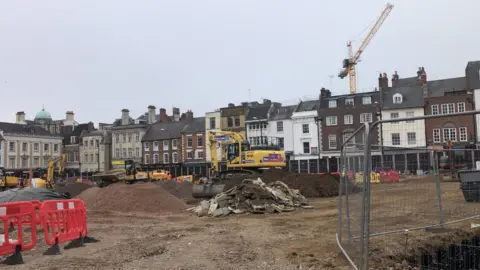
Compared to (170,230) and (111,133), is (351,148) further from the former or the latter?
(111,133)

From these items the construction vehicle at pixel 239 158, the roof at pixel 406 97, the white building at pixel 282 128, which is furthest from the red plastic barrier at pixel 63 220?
the white building at pixel 282 128

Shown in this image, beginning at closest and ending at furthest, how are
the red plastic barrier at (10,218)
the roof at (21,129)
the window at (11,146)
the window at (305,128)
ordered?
the red plastic barrier at (10,218)
the window at (305,128)
the window at (11,146)
the roof at (21,129)

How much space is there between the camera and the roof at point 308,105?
64.2 meters

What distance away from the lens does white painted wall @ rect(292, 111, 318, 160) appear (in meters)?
63.0

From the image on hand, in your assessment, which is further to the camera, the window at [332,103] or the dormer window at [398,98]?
the window at [332,103]

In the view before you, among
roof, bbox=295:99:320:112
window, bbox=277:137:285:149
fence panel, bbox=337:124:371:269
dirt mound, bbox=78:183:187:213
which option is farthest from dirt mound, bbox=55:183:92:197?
roof, bbox=295:99:320:112

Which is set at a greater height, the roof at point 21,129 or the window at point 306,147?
the roof at point 21,129

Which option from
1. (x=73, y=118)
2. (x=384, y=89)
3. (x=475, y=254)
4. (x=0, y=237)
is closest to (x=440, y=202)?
(x=475, y=254)

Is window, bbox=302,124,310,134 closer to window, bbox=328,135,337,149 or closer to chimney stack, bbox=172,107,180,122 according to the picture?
window, bbox=328,135,337,149

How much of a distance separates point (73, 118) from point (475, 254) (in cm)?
10907

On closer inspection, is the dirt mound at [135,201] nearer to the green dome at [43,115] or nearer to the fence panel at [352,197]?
the fence panel at [352,197]

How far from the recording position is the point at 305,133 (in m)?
63.6

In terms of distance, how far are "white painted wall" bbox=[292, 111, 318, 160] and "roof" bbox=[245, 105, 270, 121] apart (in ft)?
16.2

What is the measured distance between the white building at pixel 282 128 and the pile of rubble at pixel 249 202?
1779 inches
